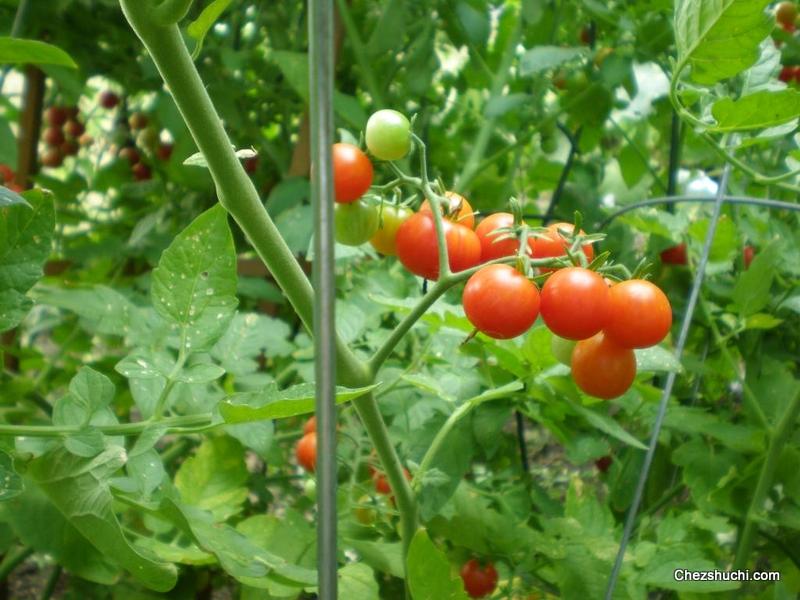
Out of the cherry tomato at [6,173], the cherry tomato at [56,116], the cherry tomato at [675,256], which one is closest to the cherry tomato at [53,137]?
the cherry tomato at [56,116]

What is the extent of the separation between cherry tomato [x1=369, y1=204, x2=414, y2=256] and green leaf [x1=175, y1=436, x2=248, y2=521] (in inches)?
10.8

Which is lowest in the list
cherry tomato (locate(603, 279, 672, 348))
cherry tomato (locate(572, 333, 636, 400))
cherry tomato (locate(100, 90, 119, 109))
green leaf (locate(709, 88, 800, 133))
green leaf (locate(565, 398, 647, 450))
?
green leaf (locate(565, 398, 647, 450))

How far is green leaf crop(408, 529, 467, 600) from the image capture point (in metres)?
0.48

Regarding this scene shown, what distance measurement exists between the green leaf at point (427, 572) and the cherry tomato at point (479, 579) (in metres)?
0.27

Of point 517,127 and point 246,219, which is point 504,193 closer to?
point 517,127

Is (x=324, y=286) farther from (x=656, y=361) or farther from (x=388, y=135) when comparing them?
(x=656, y=361)

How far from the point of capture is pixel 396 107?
3.90ft

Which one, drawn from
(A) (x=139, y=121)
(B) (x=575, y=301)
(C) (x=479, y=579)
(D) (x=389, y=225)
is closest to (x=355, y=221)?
(D) (x=389, y=225)

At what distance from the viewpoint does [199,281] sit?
546 mm

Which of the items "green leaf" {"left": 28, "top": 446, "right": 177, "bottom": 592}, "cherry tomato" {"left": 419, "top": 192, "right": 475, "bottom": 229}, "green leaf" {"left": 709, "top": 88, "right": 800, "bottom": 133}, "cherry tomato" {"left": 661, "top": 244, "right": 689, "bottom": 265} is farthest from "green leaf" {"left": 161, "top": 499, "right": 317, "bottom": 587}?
"cherry tomato" {"left": 661, "top": 244, "right": 689, "bottom": 265}

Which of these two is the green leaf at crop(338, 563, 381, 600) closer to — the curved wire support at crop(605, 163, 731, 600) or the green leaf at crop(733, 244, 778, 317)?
the curved wire support at crop(605, 163, 731, 600)

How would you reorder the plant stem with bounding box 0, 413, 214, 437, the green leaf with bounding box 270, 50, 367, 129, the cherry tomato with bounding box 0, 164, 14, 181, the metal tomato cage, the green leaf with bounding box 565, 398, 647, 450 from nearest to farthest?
the metal tomato cage → the plant stem with bounding box 0, 413, 214, 437 → the green leaf with bounding box 565, 398, 647, 450 → the green leaf with bounding box 270, 50, 367, 129 → the cherry tomato with bounding box 0, 164, 14, 181

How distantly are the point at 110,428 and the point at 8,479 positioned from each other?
9cm

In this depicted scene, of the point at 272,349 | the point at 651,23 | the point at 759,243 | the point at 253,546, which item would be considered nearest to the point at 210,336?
the point at 253,546
